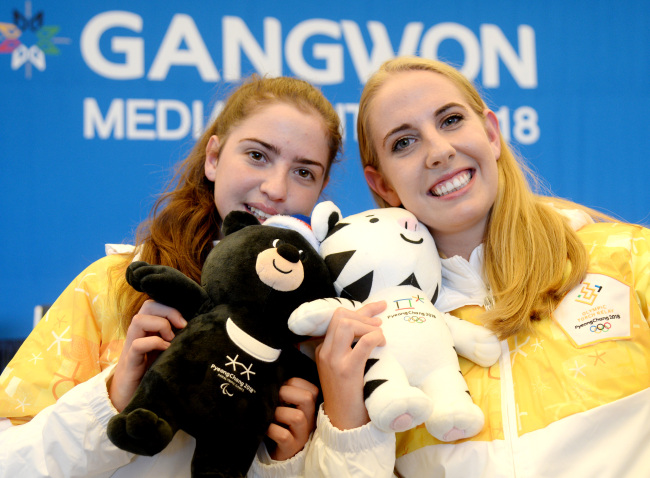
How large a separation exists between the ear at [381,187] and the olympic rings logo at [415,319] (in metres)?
0.49

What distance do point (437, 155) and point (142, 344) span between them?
708 mm

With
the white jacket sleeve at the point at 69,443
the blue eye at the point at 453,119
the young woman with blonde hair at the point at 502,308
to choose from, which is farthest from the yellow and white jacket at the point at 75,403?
the blue eye at the point at 453,119

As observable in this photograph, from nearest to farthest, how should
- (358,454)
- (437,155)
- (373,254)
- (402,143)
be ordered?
(358,454)
(373,254)
(437,155)
(402,143)

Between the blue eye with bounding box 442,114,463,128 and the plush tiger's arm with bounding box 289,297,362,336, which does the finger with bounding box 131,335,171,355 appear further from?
the blue eye with bounding box 442,114,463,128

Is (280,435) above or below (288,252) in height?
below

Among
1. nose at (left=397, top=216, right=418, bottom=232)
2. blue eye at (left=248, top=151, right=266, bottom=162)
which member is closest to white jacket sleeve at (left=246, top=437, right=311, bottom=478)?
nose at (left=397, top=216, right=418, bottom=232)

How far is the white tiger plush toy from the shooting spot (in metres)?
0.95

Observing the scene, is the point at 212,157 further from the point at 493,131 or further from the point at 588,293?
the point at 588,293

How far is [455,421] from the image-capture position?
0.95m

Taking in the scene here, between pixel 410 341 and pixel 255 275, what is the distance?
286mm

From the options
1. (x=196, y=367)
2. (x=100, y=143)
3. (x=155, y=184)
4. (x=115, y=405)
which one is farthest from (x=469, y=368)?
(x=100, y=143)

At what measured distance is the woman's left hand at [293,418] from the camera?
104 centimetres

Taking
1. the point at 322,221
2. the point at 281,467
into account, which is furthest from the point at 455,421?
the point at 322,221

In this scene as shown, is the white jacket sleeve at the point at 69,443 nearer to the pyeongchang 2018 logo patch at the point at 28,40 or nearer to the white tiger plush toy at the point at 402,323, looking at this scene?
the white tiger plush toy at the point at 402,323
